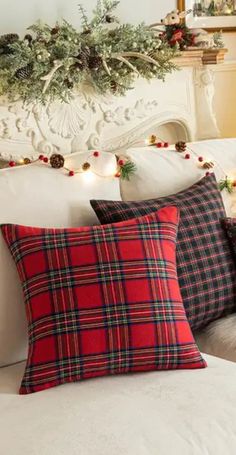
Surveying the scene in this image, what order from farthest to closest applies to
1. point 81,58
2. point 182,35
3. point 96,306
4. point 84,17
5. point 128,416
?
1. point 182,35
2. point 84,17
3. point 81,58
4. point 96,306
5. point 128,416

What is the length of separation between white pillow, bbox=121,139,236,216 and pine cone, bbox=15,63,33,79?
0.41m

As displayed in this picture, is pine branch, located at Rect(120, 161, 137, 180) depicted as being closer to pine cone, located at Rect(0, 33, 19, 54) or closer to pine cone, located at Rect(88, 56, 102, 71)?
pine cone, located at Rect(88, 56, 102, 71)

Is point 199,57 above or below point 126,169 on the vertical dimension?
above

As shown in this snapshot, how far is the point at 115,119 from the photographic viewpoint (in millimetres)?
2520

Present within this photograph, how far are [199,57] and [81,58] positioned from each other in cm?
67

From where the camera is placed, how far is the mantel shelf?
268 centimetres

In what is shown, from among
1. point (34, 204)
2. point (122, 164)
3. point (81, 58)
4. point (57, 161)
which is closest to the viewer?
point (34, 204)

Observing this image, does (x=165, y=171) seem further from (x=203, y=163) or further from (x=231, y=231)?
(x=231, y=231)

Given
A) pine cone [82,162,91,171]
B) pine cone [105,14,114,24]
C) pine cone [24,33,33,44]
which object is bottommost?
pine cone [82,162,91,171]

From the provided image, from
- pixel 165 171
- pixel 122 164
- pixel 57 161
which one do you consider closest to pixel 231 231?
pixel 165 171

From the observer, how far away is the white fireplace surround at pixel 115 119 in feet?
7.43

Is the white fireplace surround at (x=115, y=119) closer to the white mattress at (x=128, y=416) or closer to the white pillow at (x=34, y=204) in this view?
the white pillow at (x=34, y=204)

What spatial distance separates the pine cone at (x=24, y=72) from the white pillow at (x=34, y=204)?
A: 0.31 m

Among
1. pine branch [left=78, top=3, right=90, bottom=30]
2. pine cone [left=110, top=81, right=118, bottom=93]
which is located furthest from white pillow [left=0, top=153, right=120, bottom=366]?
pine branch [left=78, top=3, right=90, bottom=30]
